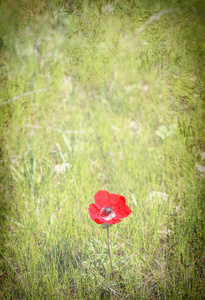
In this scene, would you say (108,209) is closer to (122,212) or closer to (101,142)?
(122,212)

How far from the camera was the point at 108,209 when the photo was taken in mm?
677

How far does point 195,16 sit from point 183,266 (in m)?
0.81

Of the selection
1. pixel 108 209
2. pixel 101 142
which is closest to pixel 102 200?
pixel 108 209

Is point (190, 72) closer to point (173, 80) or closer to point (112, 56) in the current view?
point (173, 80)

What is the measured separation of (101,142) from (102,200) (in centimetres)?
25

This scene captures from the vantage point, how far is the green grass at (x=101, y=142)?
2.40 feet

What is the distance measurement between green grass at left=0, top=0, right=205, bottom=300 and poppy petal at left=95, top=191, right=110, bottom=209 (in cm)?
8

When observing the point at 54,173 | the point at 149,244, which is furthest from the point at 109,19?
the point at 149,244

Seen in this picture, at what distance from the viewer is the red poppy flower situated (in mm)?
664

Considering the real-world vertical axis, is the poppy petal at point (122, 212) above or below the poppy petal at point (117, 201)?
below

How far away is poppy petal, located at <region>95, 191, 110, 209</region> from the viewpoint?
2.32ft

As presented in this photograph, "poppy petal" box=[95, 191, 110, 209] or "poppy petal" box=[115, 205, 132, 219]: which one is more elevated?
"poppy petal" box=[95, 191, 110, 209]

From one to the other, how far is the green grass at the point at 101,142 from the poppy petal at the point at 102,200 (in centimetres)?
8

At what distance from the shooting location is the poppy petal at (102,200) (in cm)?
71
